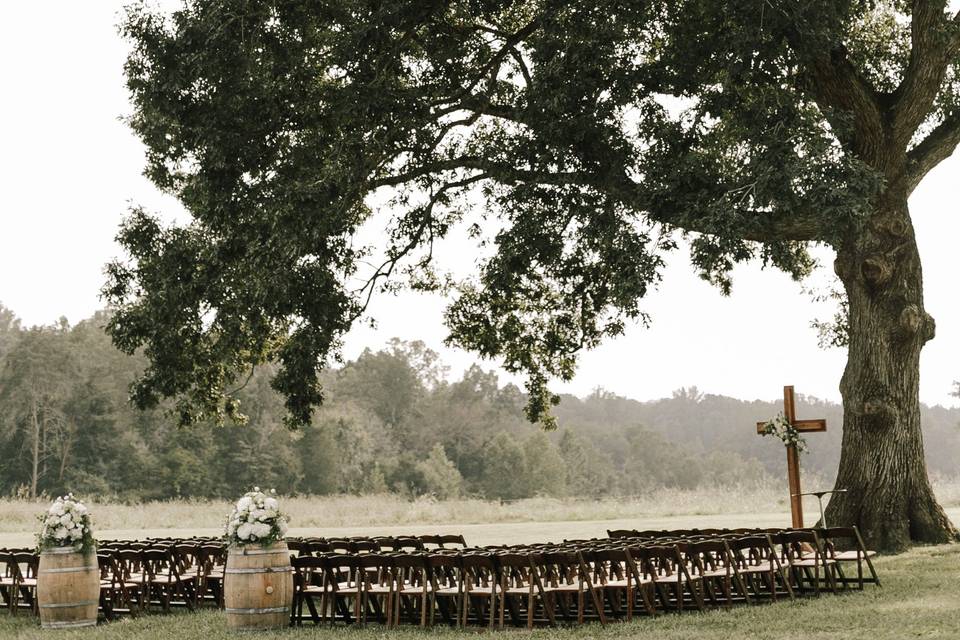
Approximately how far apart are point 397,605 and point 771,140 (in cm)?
828

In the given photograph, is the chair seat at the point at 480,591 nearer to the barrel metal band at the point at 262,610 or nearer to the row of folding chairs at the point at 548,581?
the row of folding chairs at the point at 548,581

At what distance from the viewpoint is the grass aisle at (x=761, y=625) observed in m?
9.93

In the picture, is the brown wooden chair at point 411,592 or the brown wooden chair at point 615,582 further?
the brown wooden chair at point 411,592

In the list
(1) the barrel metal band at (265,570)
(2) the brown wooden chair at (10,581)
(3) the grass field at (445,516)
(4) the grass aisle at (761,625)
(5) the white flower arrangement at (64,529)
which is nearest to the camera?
(4) the grass aisle at (761,625)

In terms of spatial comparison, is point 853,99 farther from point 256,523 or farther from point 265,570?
point 265,570

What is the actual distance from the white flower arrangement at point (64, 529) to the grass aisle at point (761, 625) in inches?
36.8

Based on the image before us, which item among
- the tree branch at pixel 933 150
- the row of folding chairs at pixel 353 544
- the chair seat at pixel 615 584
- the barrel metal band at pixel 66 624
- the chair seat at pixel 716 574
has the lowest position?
the barrel metal band at pixel 66 624

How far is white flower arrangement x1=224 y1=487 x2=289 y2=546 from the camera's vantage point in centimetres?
1180

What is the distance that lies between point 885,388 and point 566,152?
19.9 ft

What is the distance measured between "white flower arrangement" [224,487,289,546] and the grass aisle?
94cm

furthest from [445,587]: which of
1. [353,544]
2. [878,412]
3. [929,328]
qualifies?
[929,328]

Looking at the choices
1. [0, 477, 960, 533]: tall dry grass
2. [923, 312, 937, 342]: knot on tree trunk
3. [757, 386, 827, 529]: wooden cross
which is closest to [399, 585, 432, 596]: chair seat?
[757, 386, 827, 529]: wooden cross

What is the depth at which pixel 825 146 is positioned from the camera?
15.4 meters

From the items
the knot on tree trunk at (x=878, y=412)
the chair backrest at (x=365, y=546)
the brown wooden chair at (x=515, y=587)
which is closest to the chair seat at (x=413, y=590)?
the brown wooden chair at (x=515, y=587)
